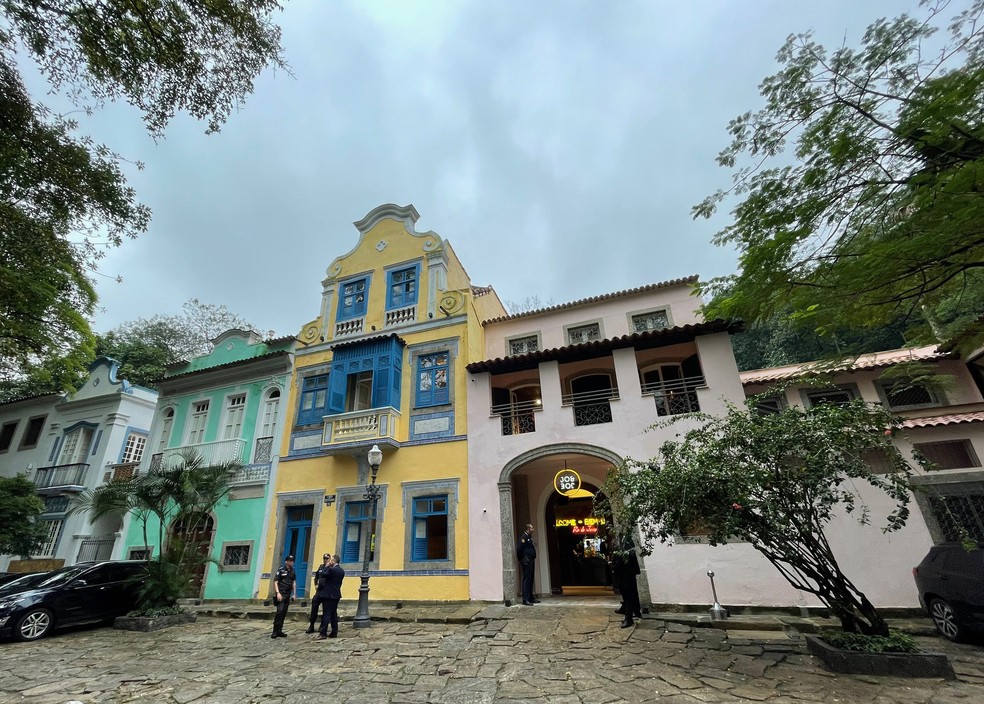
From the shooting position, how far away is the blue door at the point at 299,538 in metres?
13.5

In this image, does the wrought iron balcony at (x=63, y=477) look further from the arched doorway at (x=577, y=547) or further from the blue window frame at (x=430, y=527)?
the arched doorway at (x=577, y=547)

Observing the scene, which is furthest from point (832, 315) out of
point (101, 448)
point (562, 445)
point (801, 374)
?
point (101, 448)

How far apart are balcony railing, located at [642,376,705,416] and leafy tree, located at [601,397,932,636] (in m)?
4.55

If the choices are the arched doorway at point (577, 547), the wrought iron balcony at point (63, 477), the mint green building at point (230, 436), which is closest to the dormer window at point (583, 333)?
the arched doorway at point (577, 547)

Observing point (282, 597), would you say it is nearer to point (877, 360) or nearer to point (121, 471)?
point (121, 471)

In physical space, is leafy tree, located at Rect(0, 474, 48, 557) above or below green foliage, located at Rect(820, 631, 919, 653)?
above

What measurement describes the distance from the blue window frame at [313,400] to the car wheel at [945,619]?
594 inches

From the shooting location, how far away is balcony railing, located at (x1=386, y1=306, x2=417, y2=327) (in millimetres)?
15570

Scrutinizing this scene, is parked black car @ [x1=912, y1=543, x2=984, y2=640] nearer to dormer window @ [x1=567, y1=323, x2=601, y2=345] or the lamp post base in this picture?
dormer window @ [x1=567, y1=323, x2=601, y2=345]

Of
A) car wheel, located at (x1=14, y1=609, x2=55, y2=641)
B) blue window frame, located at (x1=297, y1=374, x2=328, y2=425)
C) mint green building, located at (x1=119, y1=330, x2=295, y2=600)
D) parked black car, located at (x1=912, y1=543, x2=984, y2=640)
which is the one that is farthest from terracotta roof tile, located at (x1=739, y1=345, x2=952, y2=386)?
car wheel, located at (x1=14, y1=609, x2=55, y2=641)

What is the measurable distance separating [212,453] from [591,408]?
1328 centimetres

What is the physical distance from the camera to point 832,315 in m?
8.32

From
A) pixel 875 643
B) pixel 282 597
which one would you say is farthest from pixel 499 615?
pixel 875 643

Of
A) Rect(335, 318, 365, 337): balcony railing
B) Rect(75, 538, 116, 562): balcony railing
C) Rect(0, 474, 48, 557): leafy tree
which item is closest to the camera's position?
Rect(0, 474, 48, 557): leafy tree
